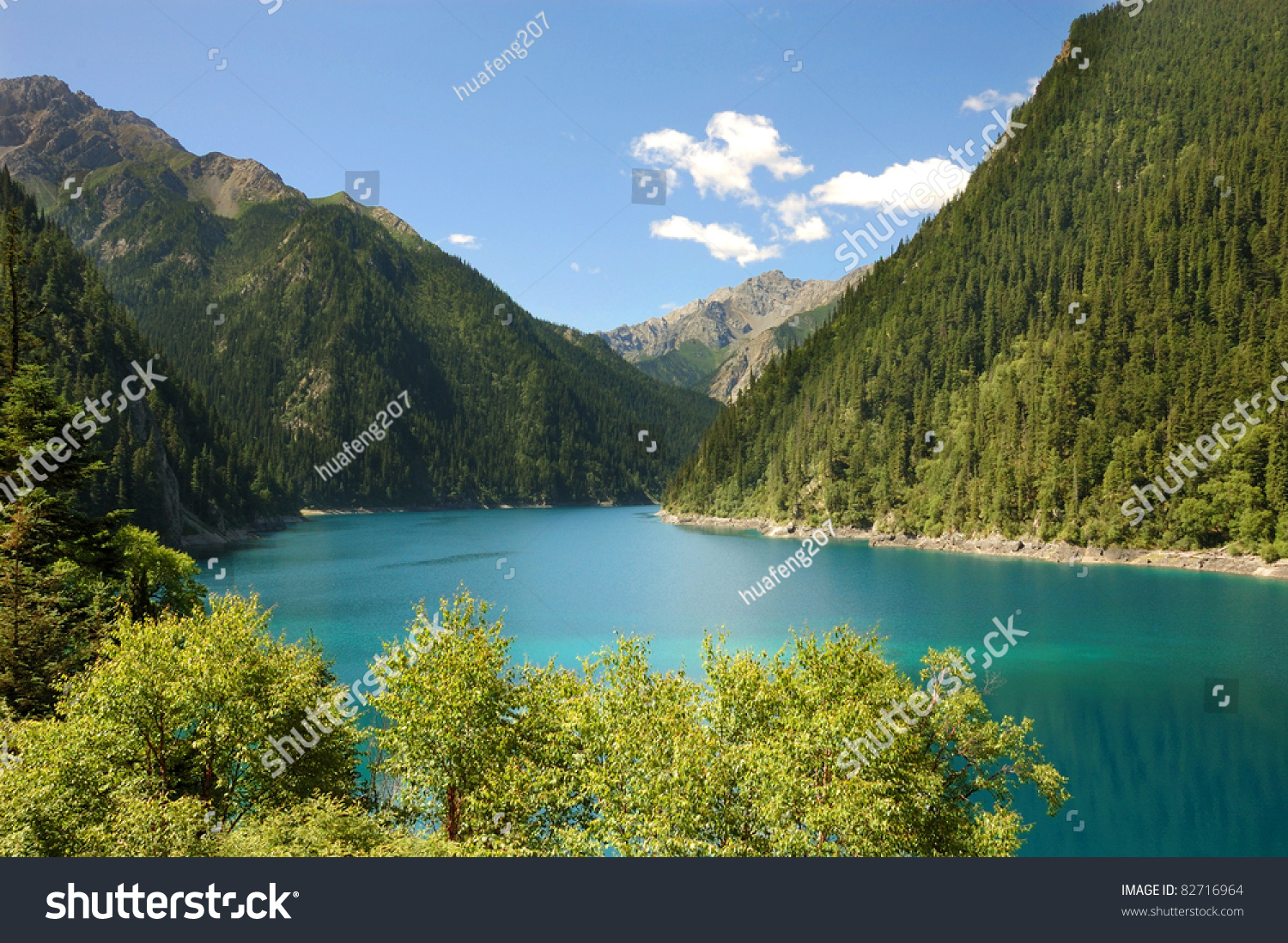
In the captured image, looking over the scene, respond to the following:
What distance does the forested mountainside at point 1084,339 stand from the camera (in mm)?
89812

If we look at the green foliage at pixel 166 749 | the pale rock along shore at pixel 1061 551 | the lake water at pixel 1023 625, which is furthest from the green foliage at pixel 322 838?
the pale rock along shore at pixel 1061 551

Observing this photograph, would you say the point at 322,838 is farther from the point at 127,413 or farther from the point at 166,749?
the point at 127,413

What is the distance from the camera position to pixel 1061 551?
91.6 metres

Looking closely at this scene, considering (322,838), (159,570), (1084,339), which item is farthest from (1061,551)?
(322,838)

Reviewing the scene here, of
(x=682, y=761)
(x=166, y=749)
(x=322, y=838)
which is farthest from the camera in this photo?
(x=166, y=749)

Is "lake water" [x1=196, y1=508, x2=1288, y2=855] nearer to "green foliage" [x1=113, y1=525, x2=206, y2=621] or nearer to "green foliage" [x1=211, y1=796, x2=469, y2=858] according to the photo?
"green foliage" [x1=113, y1=525, x2=206, y2=621]

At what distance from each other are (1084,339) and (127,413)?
442 feet

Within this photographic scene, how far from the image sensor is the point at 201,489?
365ft

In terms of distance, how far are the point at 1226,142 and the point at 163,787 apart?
15814cm

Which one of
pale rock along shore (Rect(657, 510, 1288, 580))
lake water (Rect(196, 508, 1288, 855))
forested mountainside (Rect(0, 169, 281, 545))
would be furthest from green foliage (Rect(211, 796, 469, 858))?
pale rock along shore (Rect(657, 510, 1288, 580))

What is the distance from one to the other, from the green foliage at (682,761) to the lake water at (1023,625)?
6.90 m

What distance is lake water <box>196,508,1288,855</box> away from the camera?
2614 cm

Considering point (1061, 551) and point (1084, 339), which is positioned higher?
point (1084, 339)

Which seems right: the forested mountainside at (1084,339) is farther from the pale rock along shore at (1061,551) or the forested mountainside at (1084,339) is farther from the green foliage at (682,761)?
the green foliage at (682,761)
